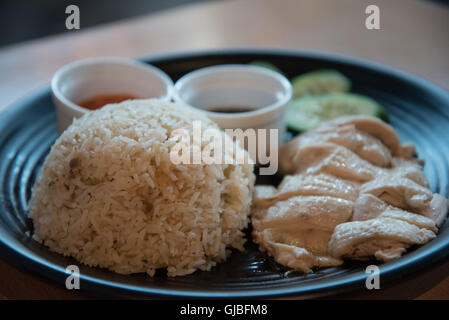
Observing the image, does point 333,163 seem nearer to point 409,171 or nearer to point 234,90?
point 409,171

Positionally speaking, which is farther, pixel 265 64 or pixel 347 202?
pixel 265 64

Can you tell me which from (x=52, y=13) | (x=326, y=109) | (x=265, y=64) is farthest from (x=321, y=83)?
(x=52, y=13)

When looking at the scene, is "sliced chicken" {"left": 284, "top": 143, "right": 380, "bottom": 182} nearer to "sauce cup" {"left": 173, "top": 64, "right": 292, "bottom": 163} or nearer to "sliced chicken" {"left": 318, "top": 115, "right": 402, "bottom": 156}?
"sliced chicken" {"left": 318, "top": 115, "right": 402, "bottom": 156}

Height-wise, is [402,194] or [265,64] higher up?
[265,64]

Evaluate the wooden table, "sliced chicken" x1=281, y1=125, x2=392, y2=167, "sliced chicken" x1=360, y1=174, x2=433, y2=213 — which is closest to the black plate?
"sliced chicken" x1=360, y1=174, x2=433, y2=213

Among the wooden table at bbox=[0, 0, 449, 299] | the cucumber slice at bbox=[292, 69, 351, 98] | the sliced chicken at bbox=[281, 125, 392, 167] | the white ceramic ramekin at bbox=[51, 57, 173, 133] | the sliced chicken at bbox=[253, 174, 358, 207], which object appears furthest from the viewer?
the wooden table at bbox=[0, 0, 449, 299]

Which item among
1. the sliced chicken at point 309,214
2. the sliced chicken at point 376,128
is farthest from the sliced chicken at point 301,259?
the sliced chicken at point 376,128

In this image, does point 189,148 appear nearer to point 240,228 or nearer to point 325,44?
point 240,228
